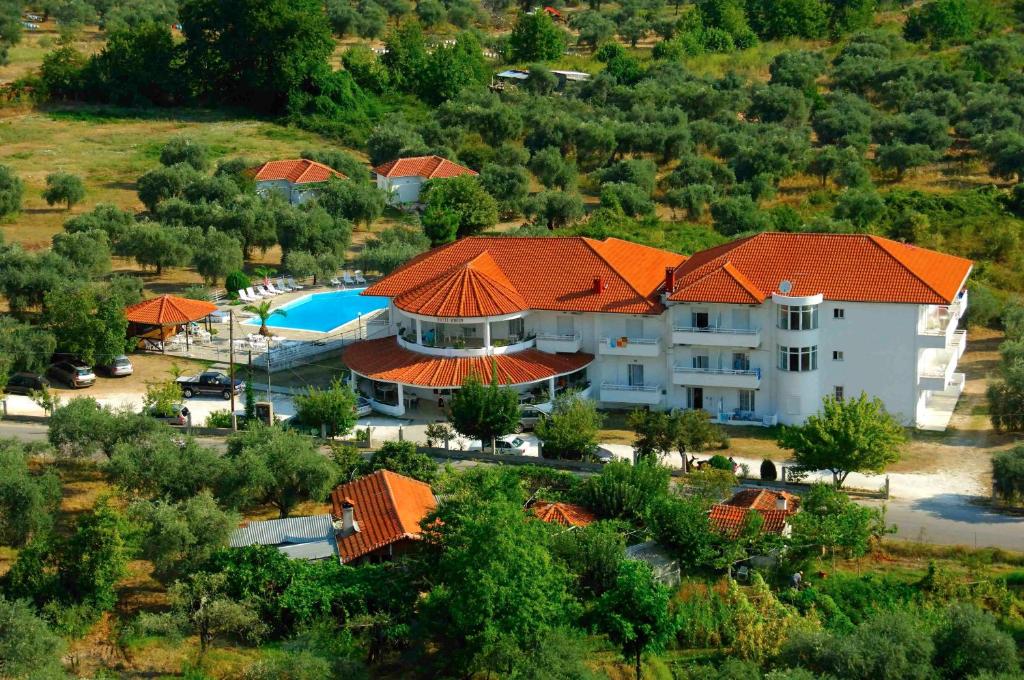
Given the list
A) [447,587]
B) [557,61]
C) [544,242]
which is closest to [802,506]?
[447,587]

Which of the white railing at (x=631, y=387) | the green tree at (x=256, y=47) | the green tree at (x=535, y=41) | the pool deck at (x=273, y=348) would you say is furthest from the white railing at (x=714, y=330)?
the green tree at (x=535, y=41)

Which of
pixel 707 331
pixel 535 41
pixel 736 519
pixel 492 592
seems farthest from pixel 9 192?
pixel 535 41

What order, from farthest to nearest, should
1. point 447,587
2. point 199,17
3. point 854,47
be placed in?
point 854,47
point 199,17
point 447,587

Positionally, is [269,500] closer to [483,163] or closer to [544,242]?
[544,242]

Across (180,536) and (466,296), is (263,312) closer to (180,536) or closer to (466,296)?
(466,296)

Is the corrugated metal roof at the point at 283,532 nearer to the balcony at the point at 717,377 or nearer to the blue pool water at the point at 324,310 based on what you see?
the balcony at the point at 717,377

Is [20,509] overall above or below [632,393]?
below

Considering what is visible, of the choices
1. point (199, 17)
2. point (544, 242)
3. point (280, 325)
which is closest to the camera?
point (544, 242)

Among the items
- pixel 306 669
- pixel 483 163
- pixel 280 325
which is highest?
pixel 483 163
